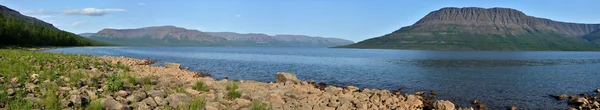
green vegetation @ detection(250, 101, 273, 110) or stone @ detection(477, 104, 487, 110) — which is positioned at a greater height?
green vegetation @ detection(250, 101, 273, 110)

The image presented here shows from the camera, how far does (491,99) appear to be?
35.1m

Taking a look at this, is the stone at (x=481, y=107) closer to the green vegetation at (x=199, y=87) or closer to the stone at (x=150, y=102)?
the green vegetation at (x=199, y=87)

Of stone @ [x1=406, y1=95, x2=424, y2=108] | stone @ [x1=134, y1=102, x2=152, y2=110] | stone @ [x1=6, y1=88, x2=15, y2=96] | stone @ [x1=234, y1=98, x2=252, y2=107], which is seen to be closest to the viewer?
stone @ [x1=6, y1=88, x2=15, y2=96]

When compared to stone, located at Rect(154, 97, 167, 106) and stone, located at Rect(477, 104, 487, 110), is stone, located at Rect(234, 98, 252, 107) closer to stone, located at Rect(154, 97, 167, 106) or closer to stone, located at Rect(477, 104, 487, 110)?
stone, located at Rect(154, 97, 167, 106)

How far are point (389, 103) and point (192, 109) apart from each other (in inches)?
554

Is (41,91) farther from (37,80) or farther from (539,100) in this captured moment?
(539,100)

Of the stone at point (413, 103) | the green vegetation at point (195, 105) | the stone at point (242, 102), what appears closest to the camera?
→ the green vegetation at point (195, 105)

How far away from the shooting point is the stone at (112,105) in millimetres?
16039

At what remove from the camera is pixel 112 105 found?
16.2 metres

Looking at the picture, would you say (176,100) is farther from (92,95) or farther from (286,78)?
(286,78)

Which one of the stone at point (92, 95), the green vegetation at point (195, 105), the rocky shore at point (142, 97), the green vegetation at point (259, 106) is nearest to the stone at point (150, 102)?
the rocky shore at point (142, 97)

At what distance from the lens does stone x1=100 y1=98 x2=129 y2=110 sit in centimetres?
1604

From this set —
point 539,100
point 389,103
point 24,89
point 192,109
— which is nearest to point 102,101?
point 192,109

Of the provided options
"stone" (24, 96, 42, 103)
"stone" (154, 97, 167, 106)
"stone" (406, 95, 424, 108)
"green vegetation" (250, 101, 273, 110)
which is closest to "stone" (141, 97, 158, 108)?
"stone" (154, 97, 167, 106)
